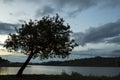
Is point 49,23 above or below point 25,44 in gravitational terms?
above

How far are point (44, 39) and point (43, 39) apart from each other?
0.57ft

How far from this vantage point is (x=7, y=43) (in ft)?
172

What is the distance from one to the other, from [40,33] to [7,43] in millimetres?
6542

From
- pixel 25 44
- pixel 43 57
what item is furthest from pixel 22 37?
pixel 43 57

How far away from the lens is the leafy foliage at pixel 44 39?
1986 inches

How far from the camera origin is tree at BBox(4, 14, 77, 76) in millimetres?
50438

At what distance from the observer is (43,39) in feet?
165

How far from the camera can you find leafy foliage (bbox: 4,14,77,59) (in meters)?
50.4

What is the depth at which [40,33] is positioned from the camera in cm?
5069

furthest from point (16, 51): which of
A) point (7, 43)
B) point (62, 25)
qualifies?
point (62, 25)

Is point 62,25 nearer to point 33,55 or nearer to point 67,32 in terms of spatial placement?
point 67,32

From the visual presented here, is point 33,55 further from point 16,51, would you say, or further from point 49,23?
point 49,23

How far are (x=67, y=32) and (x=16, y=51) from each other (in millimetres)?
9846

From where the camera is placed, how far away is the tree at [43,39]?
5044cm
